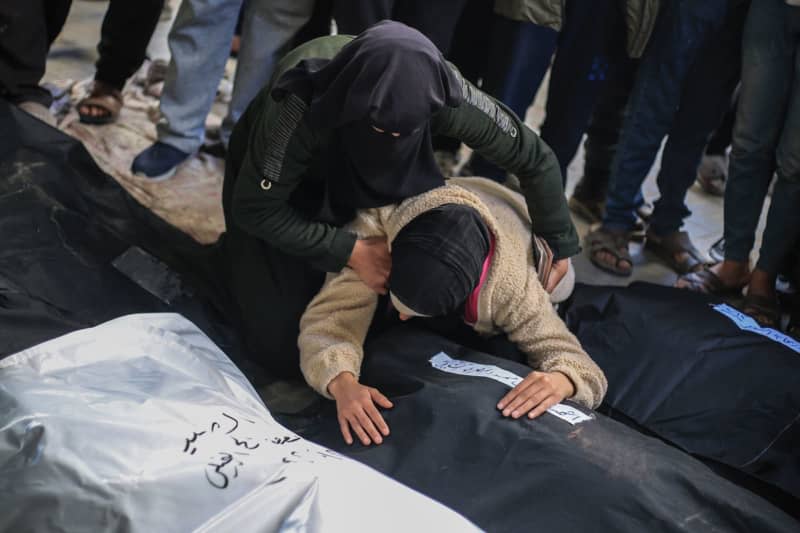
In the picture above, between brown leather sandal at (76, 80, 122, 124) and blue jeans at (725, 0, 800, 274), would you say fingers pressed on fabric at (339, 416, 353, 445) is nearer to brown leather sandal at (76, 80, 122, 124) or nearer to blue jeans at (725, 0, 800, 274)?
blue jeans at (725, 0, 800, 274)

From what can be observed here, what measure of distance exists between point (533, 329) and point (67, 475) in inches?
26.9

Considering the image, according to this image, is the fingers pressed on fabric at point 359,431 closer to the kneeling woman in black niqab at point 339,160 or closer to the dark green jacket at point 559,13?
the kneeling woman in black niqab at point 339,160

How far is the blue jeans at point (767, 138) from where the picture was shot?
1.56m

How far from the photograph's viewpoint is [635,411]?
4.23 feet

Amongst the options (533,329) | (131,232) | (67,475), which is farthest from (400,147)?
(131,232)

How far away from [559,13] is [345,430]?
3.42ft

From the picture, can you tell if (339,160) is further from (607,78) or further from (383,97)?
(607,78)

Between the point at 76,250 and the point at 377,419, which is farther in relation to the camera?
the point at 76,250

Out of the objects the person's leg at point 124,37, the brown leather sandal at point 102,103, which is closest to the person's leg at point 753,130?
the person's leg at point 124,37

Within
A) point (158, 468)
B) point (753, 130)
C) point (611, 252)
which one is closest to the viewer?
point (158, 468)

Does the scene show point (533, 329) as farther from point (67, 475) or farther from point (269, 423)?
point (67, 475)

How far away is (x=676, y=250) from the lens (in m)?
1.94

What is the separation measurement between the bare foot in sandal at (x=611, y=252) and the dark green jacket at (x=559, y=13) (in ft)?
1.48

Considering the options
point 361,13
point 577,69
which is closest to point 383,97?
point 361,13
